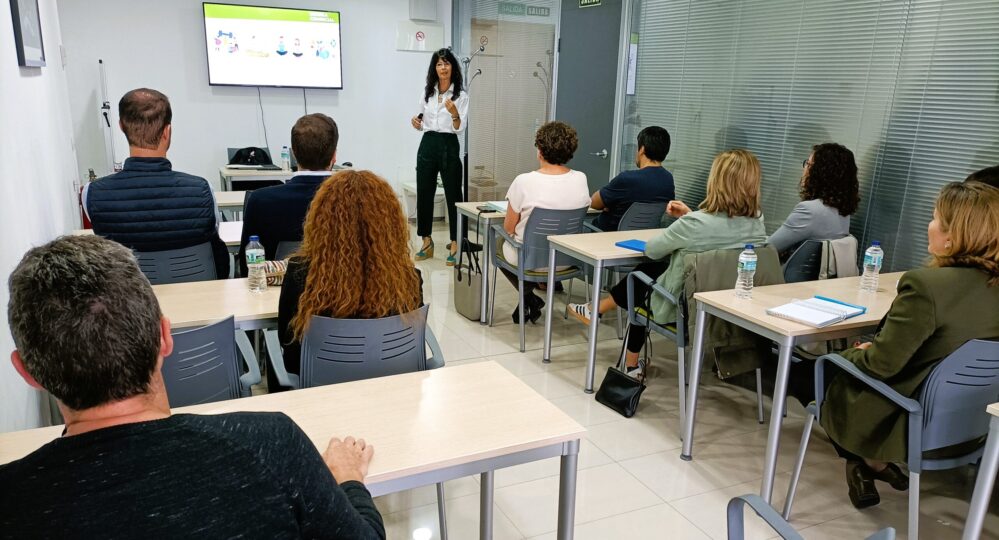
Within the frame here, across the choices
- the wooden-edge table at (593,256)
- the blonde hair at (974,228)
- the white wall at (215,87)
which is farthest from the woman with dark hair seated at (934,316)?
the white wall at (215,87)

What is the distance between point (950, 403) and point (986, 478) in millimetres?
261

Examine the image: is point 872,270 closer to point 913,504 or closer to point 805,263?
point 805,263

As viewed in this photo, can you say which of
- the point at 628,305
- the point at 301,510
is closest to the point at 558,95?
the point at 628,305

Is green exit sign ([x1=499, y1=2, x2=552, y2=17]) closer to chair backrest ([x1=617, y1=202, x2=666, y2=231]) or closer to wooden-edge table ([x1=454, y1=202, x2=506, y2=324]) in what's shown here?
wooden-edge table ([x1=454, y1=202, x2=506, y2=324])

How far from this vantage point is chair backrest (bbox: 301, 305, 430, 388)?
82.0 inches

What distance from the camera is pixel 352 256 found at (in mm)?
2051

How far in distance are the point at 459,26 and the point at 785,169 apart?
4.61m

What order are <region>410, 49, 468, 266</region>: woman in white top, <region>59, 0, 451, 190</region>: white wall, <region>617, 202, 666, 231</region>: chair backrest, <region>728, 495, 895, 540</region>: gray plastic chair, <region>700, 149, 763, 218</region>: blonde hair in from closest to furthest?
<region>728, 495, 895, 540</region>: gray plastic chair, <region>700, 149, 763, 218</region>: blonde hair, <region>617, 202, 666, 231</region>: chair backrest, <region>410, 49, 468, 266</region>: woman in white top, <region>59, 0, 451, 190</region>: white wall

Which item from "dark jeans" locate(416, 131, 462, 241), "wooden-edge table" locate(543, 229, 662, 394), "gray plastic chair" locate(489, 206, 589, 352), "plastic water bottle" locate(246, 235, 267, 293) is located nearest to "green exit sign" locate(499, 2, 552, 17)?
"dark jeans" locate(416, 131, 462, 241)

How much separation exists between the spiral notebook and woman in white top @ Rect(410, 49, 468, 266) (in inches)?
145

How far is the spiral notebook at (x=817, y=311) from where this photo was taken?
2.51 metres

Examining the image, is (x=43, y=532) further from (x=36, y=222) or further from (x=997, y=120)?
(x=997, y=120)

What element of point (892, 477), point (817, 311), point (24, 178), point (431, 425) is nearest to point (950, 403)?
point (817, 311)

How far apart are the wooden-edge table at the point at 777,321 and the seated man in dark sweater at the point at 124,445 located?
1963 mm
